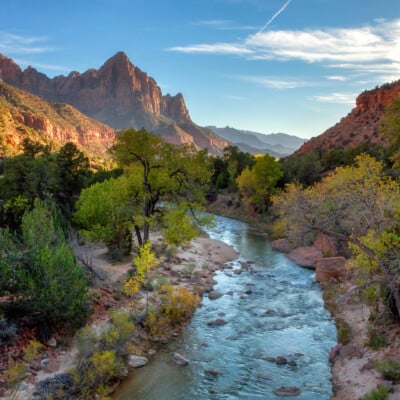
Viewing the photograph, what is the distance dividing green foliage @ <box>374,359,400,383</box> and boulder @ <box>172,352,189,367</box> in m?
7.08

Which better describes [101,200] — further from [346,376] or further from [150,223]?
[346,376]

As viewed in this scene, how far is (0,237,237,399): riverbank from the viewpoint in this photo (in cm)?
1324

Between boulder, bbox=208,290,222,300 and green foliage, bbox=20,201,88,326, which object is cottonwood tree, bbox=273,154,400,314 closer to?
boulder, bbox=208,290,222,300

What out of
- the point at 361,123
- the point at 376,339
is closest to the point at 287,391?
the point at 376,339

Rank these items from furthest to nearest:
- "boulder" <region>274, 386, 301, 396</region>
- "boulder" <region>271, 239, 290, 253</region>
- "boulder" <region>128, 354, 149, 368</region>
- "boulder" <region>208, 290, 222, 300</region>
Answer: "boulder" <region>271, 239, 290, 253</region> < "boulder" <region>208, 290, 222, 300</region> < "boulder" <region>128, 354, 149, 368</region> < "boulder" <region>274, 386, 301, 396</region>

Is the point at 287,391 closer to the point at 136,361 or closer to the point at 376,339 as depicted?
the point at 376,339

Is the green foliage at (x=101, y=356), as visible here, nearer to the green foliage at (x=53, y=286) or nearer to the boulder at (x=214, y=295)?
the green foliage at (x=53, y=286)

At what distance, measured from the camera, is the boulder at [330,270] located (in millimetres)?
25766

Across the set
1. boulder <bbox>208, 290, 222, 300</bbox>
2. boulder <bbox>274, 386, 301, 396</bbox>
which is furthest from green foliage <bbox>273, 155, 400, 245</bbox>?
boulder <bbox>208, 290, 222, 300</bbox>

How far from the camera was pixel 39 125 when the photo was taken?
4131 inches

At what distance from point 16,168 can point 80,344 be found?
1736cm

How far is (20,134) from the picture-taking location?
270 ft

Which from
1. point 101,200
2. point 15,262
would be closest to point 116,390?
point 15,262

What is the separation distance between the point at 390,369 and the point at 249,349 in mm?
5843
